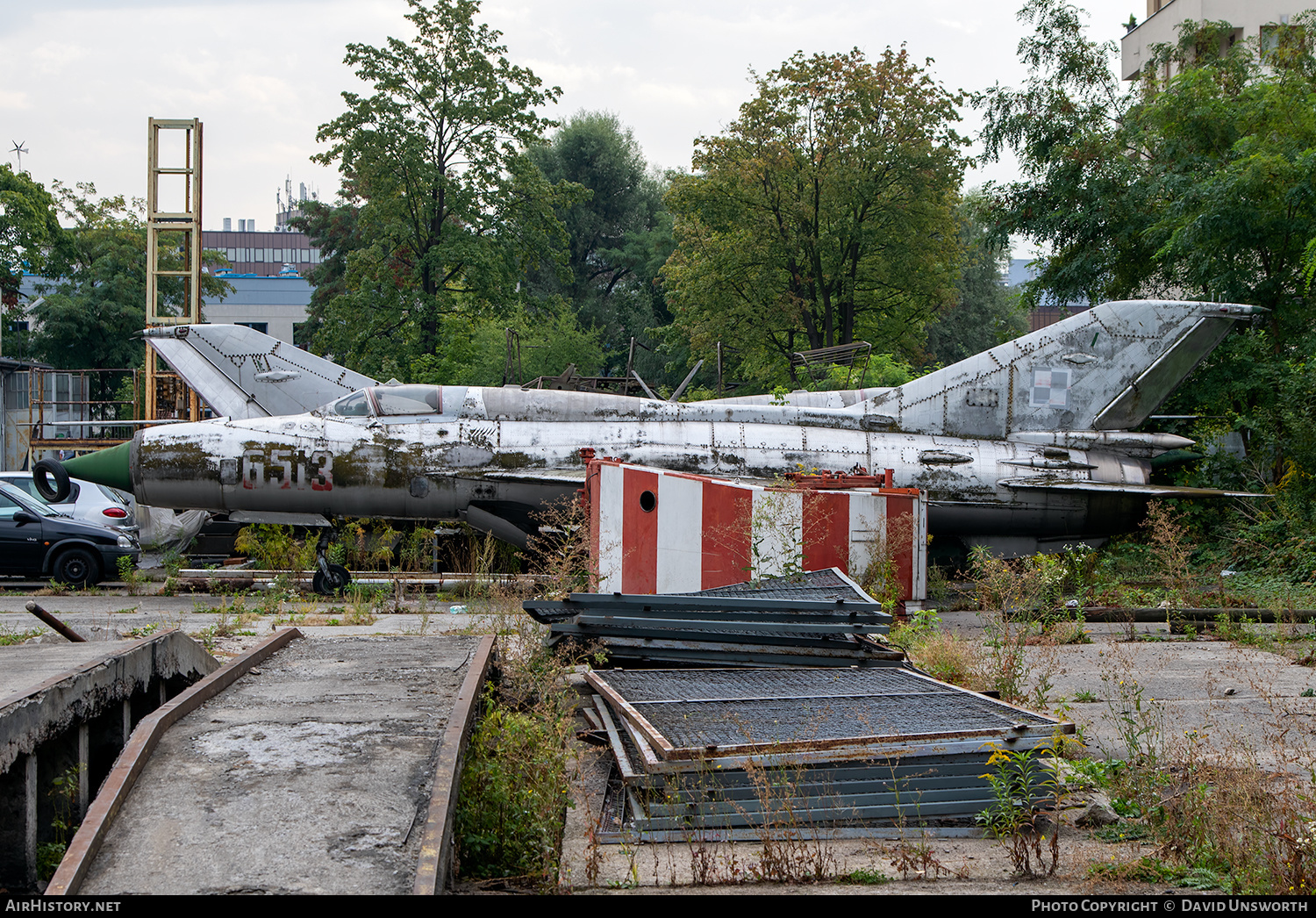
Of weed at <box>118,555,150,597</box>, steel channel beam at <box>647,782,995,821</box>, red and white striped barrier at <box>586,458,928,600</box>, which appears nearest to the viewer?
steel channel beam at <box>647,782,995,821</box>

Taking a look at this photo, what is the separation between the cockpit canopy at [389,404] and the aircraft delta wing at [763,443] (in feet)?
0.07

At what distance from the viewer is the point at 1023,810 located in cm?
491

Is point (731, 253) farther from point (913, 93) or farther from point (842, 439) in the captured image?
point (842, 439)

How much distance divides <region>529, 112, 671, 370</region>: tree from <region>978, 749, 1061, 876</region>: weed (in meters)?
48.9

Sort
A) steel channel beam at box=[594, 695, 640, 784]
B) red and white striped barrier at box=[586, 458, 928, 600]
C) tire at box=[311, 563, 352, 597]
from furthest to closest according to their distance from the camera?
tire at box=[311, 563, 352, 597], red and white striped barrier at box=[586, 458, 928, 600], steel channel beam at box=[594, 695, 640, 784]

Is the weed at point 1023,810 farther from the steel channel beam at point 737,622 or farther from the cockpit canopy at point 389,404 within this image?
the cockpit canopy at point 389,404

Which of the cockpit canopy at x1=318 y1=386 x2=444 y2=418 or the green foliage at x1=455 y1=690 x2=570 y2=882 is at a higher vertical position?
the cockpit canopy at x1=318 y1=386 x2=444 y2=418

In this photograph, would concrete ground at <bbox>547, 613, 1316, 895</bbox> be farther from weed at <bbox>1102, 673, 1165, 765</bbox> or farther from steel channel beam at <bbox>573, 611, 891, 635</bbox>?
steel channel beam at <bbox>573, 611, 891, 635</bbox>

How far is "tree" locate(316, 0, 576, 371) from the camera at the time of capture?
96.5ft

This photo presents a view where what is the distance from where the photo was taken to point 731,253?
31594mm

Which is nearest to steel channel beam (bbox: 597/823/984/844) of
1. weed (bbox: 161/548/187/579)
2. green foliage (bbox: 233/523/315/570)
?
weed (bbox: 161/548/187/579)

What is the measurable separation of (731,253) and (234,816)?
28.9 metres

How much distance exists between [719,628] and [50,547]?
40.6ft

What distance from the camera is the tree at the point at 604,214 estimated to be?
54.5 m
